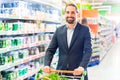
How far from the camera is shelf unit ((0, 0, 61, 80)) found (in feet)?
14.2

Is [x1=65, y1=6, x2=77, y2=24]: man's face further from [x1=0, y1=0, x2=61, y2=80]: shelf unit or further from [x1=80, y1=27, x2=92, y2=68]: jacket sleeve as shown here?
[x1=0, y1=0, x2=61, y2=80]: shelf unit

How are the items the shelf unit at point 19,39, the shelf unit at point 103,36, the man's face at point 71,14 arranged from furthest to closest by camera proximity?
the shelf unit at point 103,36 < the shelf unit at point 19,39 < the man's face at point 71,14

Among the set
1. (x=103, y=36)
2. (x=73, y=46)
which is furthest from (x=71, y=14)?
(x=103, y=36)

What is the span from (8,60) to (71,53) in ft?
5.47

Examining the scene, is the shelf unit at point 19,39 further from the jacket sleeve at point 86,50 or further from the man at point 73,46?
the jacket sleeve at point 86,50

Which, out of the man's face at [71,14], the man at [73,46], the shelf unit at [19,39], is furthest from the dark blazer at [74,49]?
the shelf unit at [19,39]

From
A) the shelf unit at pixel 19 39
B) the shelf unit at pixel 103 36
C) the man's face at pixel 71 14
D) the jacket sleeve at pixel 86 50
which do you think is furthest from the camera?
the shelf unit at pixel 103 36

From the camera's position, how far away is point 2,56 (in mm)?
4340

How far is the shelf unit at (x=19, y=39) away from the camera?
4.34 meters

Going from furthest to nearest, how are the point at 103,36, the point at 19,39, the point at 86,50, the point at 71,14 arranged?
the point at 103,36 → the point at 19,39 → the point at 86,50 → the point at 71,14

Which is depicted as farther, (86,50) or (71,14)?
(86,50)

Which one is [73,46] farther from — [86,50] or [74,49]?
[86,50]

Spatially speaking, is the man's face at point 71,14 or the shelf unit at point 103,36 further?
the shelf unit at point 103,36

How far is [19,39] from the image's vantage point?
15.8 feet
